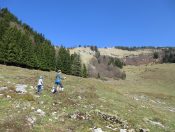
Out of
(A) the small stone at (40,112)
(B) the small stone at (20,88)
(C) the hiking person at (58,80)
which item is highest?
Result: (C) the hiking person at (58,80)

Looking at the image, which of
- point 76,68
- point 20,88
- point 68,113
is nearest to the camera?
point 68,113

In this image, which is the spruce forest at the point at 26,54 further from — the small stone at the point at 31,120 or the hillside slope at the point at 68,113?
the small stone at the point at 31,120

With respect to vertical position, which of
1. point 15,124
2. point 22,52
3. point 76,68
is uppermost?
point 22,52

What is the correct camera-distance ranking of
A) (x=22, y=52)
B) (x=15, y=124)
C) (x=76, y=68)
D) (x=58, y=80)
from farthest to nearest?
(x=76, y=68) → (x=22, y=52) → (x=58, y=80) → (x=15, y=124)

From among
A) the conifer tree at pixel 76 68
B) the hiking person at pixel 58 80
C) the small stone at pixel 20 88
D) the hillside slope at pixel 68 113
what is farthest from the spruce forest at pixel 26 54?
the hiking person at pixel 58 80

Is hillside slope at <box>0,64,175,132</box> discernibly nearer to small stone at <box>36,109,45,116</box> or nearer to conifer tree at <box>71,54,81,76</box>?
small stone at <box>36,109,45,116</box>

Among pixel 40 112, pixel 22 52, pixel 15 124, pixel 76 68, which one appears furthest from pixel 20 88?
pixel 76 68

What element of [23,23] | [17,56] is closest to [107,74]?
[23,23]

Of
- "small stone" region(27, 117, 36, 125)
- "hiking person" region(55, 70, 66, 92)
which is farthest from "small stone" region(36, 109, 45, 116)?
"hiking person" region(55, 70, 66, 92)

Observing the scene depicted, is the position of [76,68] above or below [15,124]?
above

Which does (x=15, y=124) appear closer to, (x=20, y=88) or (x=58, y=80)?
(x=58, y=80)

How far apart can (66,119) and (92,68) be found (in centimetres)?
15095

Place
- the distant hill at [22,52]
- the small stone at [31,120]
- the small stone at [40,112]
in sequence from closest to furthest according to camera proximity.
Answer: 1. the small stone at [31,120]
2. the small stone at [40,112]
3. the distant hill at [22,52]

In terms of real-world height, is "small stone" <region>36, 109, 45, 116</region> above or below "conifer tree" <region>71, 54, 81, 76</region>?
below
